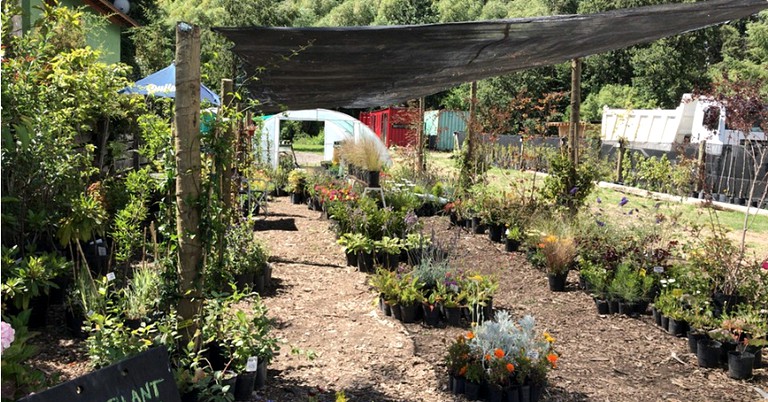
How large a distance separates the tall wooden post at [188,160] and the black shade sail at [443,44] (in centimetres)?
70

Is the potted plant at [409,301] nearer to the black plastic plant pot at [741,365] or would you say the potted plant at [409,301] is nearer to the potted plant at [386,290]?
the potted plant at [386,290]

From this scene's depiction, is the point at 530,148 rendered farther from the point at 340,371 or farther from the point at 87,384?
the point at 87,384

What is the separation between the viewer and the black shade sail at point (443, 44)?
398 centimetres

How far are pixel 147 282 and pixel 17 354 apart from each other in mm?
1971

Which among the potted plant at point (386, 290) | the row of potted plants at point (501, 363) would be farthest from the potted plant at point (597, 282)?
the row of potted plants at point (501, 363)

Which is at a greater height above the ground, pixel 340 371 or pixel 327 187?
pixel 327 187

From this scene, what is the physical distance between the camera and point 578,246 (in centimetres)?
636

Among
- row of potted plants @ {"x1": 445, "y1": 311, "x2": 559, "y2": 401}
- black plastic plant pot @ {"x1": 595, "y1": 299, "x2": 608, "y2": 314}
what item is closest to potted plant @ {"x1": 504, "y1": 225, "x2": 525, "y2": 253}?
black plastic plant pot @ {"x1": 595, "y1": 299, "x2": 608, "y2": 314}

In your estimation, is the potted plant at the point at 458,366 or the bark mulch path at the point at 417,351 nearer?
the potted plant at the point at 458,366

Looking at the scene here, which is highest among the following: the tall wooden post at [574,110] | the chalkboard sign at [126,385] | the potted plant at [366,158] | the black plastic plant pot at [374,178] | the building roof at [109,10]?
the building roof at [109,10]

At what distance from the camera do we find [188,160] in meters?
3.12

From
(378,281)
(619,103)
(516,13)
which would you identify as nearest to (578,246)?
(378,281)

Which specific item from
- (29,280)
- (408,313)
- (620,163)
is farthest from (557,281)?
(620,163)

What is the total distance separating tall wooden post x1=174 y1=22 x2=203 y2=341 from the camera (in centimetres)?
307
